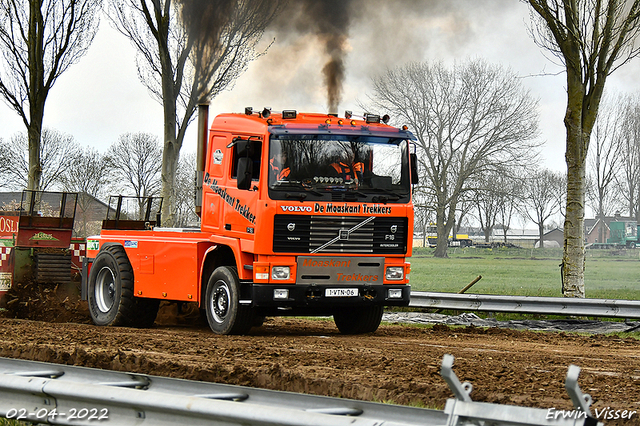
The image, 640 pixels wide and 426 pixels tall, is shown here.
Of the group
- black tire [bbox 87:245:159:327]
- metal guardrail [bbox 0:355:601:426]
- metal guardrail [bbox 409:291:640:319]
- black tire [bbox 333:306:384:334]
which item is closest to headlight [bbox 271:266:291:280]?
black tire [bbox 333:306:384:334]

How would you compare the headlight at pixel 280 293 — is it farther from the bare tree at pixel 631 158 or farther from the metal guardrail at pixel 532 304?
the bare tree at pixel 631 158

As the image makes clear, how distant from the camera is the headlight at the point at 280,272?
10336mm

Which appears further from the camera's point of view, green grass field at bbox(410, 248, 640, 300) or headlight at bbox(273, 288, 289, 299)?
green grass field at bbox(410, 248, 640, 300)

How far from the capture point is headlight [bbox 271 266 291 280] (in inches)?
407

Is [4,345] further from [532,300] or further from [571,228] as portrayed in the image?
[571,228]

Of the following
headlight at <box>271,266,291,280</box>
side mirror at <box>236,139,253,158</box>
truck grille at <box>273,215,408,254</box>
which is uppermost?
side mirror at <box>236,139,253,158</box>

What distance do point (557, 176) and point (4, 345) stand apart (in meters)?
71.8

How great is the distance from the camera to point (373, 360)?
7.77m

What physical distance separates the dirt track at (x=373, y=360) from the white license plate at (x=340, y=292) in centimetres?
62

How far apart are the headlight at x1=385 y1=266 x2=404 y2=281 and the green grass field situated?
32.2 ft

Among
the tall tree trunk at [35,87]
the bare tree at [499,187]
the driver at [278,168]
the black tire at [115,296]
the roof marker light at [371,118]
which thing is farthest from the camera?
the bare tree at [499,187]

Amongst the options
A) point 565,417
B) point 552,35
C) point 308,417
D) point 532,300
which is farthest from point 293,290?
point 552,35

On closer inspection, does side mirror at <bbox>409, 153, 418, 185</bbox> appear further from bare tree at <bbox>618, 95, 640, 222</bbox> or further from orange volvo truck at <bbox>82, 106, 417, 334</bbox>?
bare tree at <bbox>618, 95, 640, 222</bbox>

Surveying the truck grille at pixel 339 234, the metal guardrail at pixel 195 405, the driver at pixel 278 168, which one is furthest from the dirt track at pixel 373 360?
the driver at pixel 278 168
